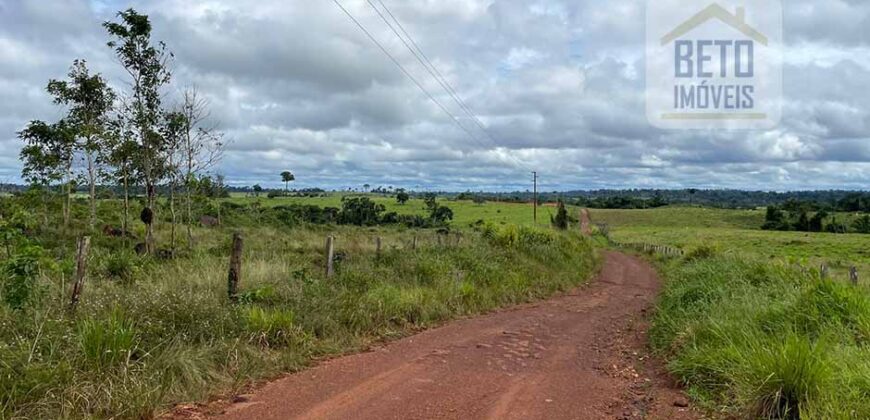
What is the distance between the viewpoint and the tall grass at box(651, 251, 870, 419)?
4.74 meters

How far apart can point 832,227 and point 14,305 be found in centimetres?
11563

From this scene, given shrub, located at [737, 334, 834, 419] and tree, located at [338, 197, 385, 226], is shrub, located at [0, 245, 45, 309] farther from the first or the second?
tree, located at [338, 197, 385, 226]

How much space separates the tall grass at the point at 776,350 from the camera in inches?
187

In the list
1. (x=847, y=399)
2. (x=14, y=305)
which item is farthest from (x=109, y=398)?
(x=847, y=399)

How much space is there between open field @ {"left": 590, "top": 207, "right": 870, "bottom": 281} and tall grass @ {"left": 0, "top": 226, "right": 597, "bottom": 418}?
6128 cm

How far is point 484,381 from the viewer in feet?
21.1

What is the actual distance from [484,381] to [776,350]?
2922 millimetres

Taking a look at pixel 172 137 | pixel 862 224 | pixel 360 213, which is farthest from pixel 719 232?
pixel 172 137

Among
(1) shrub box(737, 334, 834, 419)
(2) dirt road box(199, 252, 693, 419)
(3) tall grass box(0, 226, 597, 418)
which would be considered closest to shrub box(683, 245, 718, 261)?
(3) tall grass box(0, 226, 597, 418)

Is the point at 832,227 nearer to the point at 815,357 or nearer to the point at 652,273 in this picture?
the point at 652,273

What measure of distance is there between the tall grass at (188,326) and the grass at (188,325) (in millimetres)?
14

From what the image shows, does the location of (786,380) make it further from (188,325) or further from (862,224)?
(862,224)

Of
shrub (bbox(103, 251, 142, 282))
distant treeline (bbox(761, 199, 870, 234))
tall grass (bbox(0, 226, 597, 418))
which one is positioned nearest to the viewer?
tall grass (bbox(0, 226, 597, 418))

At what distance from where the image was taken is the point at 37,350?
16.5 ft
